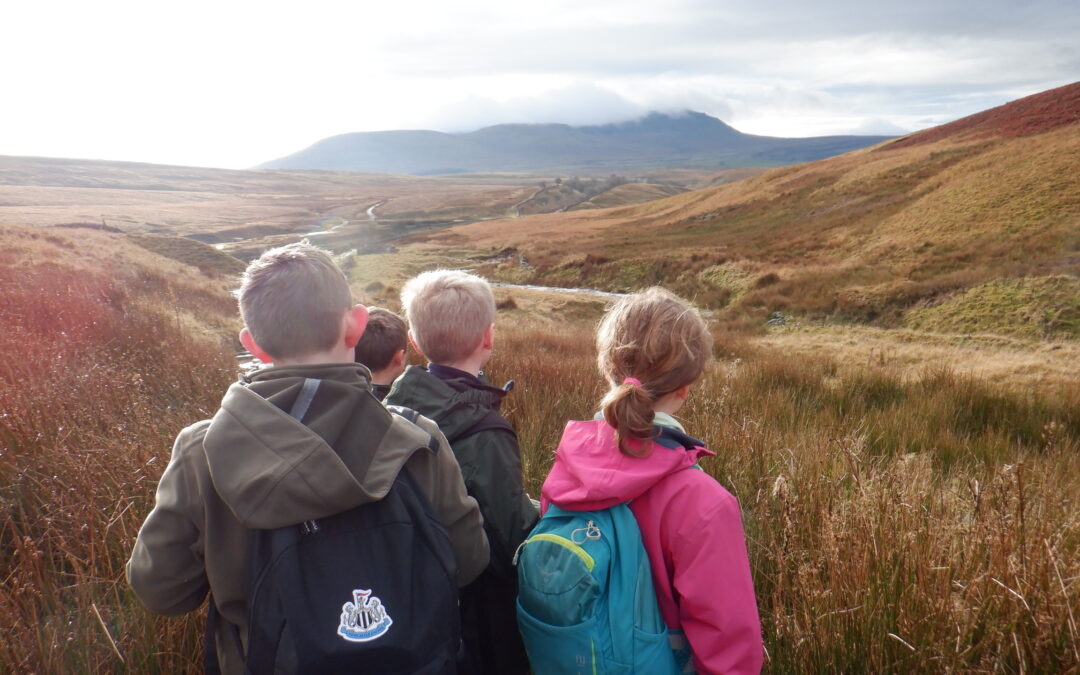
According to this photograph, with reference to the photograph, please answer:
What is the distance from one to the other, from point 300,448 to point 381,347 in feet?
4.70

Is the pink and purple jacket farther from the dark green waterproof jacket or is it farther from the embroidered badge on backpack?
the embroidered badge on backpack

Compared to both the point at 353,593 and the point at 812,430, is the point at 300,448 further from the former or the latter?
the point at 812,430

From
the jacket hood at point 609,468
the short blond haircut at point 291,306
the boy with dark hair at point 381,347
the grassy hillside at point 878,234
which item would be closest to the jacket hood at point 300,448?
the short blond haircut at point 291,306

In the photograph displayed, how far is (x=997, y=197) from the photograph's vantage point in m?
23.2

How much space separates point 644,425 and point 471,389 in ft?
2.39

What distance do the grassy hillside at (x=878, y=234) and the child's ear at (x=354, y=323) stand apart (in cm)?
1627

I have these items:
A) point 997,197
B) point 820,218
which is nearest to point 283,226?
point 820,218

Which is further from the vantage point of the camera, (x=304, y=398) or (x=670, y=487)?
(x=670, y=487)

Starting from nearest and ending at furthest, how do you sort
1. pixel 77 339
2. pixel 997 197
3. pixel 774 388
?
1. pixel 77 339
2. pixel 774 388
3. pixel 997 197

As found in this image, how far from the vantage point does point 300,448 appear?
4.37 ft

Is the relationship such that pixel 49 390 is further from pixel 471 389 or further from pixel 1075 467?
pixel 1075 467

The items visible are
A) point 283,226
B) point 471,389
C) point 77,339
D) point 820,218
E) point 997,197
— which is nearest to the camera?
point 471,389

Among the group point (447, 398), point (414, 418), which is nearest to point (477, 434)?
point (447, 398)

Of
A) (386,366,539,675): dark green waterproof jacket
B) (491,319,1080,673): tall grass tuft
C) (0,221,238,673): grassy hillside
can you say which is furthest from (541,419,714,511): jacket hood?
(0,221,238,673): grassy hillside
